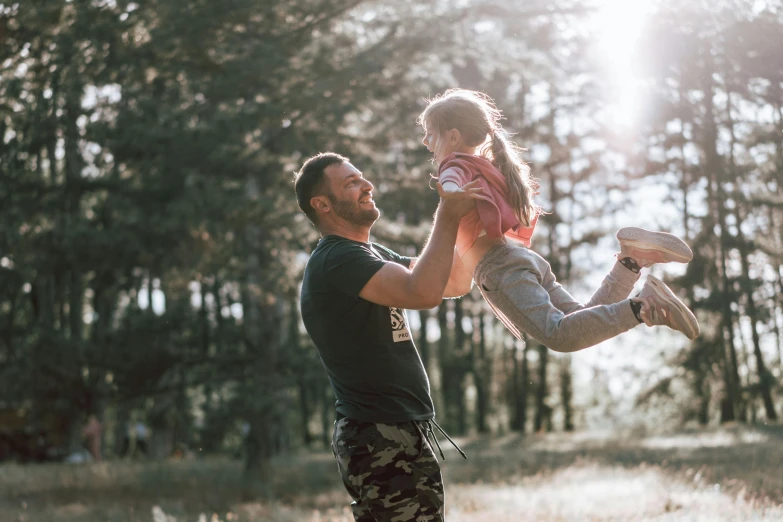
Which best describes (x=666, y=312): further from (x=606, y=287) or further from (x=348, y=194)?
(x=348, y=194)

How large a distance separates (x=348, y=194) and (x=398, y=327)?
0.68m

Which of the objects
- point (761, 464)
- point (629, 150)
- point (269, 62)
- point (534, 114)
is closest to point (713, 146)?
point (629, 150)

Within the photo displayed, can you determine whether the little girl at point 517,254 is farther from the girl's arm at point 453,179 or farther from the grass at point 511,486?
the grass at point 511,486

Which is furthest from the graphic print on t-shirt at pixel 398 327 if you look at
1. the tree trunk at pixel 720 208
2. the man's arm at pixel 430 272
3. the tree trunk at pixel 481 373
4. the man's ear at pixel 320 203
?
the tree trunk at pixel 481 373

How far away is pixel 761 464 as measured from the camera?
37.0ft

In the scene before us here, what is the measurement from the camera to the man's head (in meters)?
4.08

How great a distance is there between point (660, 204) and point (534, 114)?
533cm

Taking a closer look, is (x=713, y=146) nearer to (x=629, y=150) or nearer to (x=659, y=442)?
(x=629, y=150)

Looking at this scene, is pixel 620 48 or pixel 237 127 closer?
pixel 237 127

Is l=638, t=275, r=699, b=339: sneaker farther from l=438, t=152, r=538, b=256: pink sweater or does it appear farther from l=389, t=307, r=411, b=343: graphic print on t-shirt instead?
l=389, t=307, r=411, b=343: graphic print on t-shirt

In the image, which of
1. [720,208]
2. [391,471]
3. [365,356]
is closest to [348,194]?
[365,356]

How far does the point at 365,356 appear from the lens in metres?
3.97

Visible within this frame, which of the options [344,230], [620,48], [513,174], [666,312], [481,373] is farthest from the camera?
[481,373]

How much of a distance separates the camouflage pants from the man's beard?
961mm
